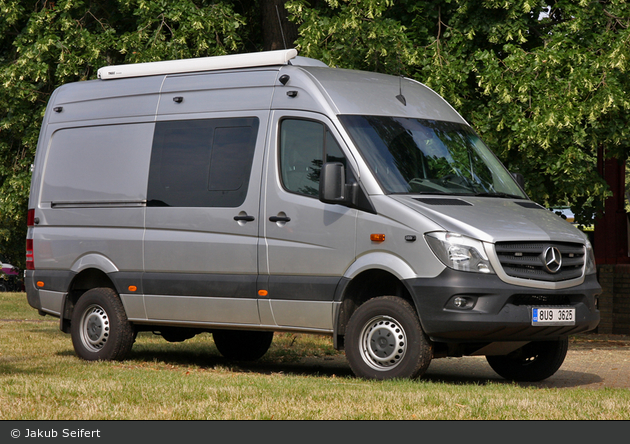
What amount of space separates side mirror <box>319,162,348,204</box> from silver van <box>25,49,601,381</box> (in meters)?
0.02

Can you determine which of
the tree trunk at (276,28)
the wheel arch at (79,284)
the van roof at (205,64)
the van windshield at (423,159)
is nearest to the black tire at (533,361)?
the van windshield at (423,159)

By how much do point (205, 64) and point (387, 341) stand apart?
12.1ft

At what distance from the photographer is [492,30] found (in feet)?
44.3

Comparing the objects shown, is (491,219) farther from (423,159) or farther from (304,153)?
(304,153)

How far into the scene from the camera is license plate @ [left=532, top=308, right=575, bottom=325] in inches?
333

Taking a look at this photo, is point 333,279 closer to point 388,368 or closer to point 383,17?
point 388,368

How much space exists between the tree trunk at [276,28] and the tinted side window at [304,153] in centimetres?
646

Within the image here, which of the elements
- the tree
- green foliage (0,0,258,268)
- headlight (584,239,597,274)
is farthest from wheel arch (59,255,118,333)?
headlight (584,239,597,274)

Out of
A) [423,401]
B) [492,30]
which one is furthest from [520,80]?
[423,401]

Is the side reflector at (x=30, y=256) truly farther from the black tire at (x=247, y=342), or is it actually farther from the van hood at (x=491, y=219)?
the van hood at (x=491, y=219)

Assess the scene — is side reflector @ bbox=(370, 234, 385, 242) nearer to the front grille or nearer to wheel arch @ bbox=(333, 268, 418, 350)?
wheel arch @ bbox=(333, 268, 418, 350)

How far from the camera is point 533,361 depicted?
9.91 m

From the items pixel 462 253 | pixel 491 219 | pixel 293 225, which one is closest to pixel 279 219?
pixel 293 225

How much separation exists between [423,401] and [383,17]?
Result: 26.4ft
